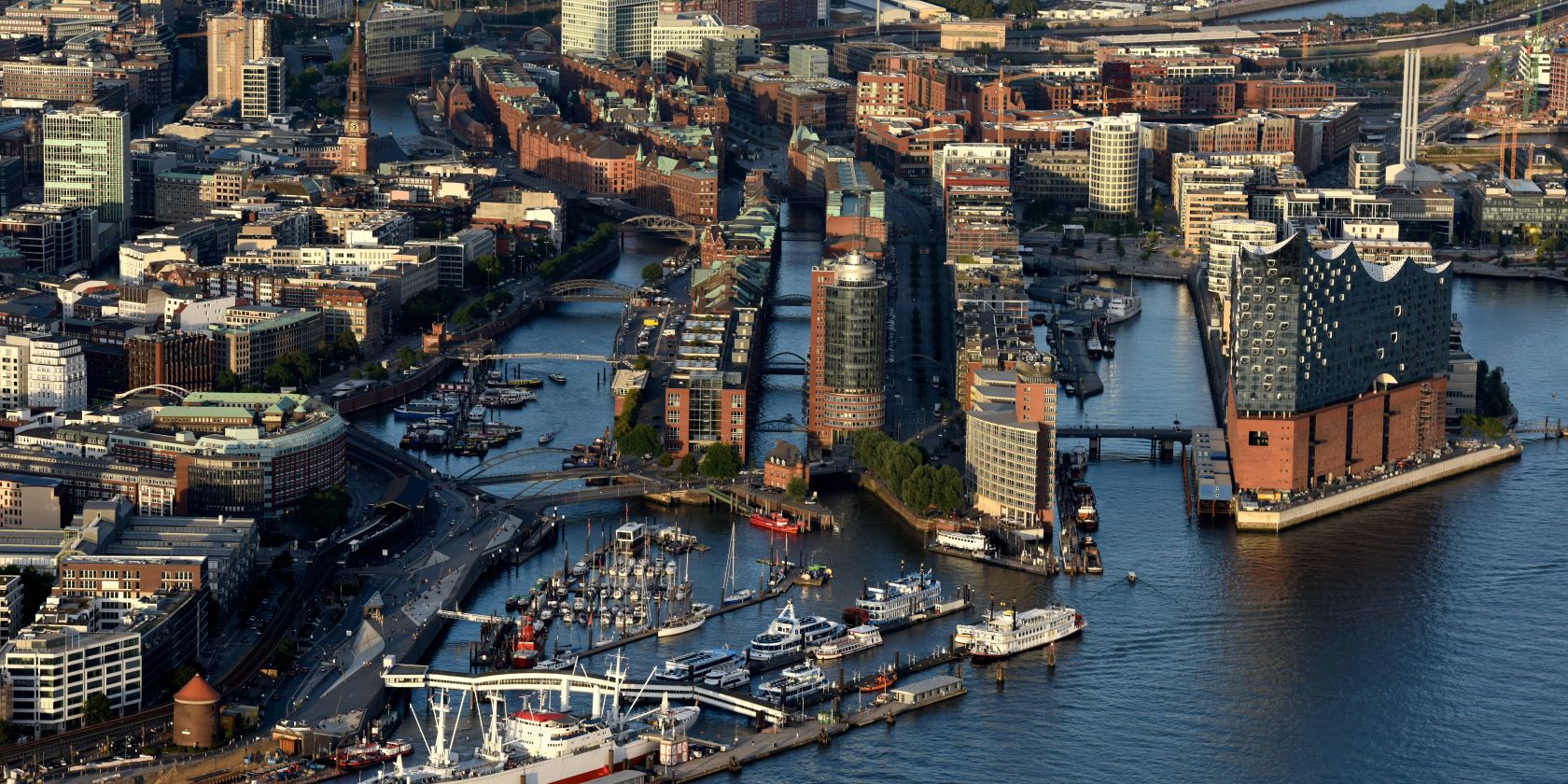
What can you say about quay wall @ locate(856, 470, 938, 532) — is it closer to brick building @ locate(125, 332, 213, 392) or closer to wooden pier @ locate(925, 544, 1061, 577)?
wooden pier @ locate(925, 544, 1061, 577)

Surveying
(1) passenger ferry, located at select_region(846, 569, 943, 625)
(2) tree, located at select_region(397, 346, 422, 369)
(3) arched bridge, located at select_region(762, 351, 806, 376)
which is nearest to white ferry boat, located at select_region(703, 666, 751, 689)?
(1) passenger ferry, located at select_region(846, 569, 943, 625)

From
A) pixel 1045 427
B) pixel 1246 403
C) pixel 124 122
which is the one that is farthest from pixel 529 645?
pixel 124 122

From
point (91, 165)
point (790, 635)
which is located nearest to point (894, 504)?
point (790, 635)

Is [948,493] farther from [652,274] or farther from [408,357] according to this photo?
[652,274]

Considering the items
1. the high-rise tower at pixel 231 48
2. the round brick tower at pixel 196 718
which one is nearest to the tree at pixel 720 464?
the round brick tower at pixel 196 718

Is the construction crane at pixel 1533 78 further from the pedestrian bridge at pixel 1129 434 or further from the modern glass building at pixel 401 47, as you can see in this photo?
the pedestrian bridge at pixel 1129 434

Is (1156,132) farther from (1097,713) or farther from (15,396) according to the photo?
(1097,713)
